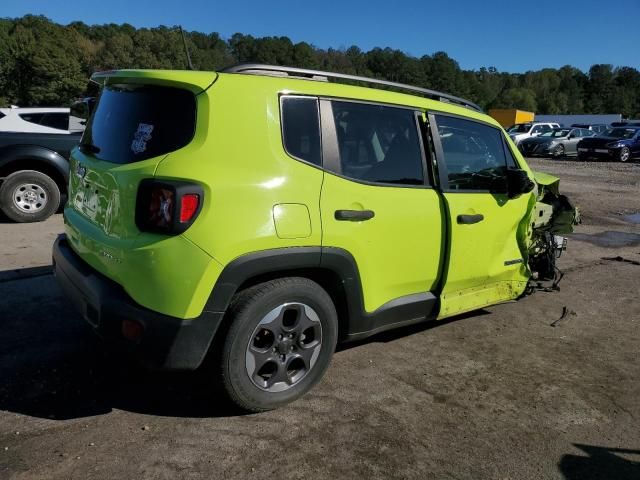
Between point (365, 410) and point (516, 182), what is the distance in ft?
6.98

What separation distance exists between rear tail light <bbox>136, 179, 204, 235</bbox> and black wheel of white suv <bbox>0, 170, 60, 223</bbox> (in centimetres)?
577

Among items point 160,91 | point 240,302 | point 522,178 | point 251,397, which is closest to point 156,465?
point 251,397

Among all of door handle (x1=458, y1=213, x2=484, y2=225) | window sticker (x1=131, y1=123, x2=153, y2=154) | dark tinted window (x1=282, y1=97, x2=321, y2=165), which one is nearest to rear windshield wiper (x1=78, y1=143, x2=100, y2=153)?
window sticker (x1=131, y1=123, x2=153, y2=154)

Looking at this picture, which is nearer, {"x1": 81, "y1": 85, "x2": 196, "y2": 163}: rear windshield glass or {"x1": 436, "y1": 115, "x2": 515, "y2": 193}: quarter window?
{"x1": 81, "y1": 85, "x2": 196, "y2": 163}: rear windshield glass

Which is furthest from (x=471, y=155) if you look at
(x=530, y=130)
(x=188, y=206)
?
(x=530, y=130)

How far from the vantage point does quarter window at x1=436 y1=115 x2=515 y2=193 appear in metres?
3.74

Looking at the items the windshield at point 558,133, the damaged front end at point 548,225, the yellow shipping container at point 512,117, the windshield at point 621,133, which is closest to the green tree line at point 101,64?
the yellow shipping container at point 512,117

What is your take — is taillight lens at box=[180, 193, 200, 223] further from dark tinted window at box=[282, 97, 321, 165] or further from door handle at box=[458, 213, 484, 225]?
door handle at box=[458, 213, 484, 225]

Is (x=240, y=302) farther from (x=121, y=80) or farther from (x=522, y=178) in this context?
(x=522, y=178)

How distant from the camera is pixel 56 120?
7941 millimetres

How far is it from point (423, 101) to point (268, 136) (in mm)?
1375

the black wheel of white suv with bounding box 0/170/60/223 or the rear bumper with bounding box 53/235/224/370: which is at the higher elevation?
the black wheel of white suv with bounding box 0/170/60/223

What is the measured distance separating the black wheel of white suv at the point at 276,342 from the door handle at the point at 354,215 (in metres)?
0.40

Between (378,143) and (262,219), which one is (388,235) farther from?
(262,219)
